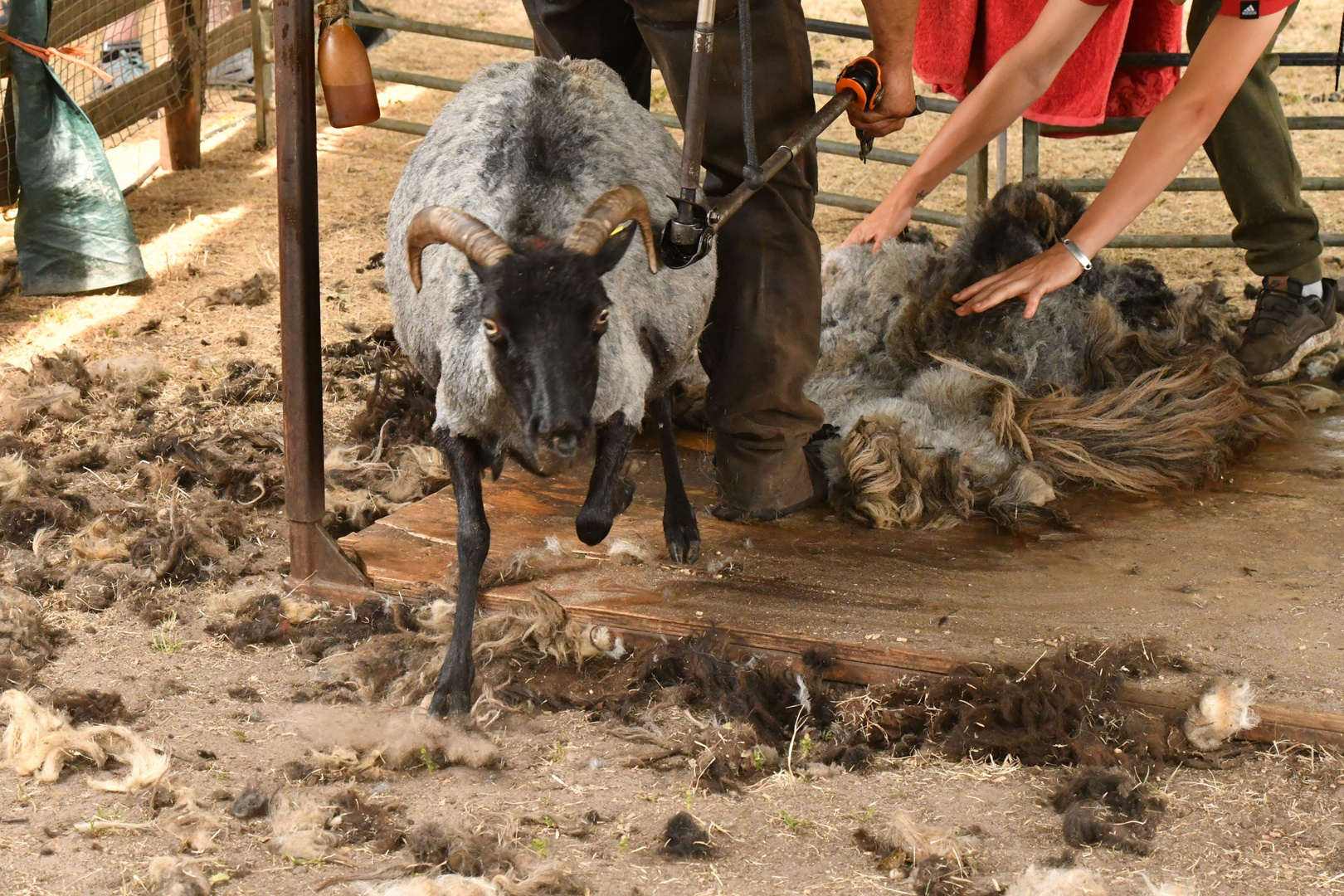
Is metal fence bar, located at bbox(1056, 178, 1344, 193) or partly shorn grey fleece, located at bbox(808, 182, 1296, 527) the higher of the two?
metal fence bar, located at bbox(1056, 178, 1344, 193)

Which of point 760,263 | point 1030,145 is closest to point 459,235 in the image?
point 760,263

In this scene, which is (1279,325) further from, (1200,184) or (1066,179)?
(1066,179)

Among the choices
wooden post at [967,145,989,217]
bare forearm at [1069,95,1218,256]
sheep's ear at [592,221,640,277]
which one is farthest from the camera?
wooden post at [967,145,989,217]

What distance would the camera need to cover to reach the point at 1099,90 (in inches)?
191

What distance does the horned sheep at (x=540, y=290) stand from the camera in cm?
272

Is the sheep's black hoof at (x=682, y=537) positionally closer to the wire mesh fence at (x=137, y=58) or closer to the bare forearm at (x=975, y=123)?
the bare forearm at (x=975, y=123)

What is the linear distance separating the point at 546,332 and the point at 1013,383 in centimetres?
181

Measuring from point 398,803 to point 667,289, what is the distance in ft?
4.61

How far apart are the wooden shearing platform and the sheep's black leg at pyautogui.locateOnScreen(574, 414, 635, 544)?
0.18 metres

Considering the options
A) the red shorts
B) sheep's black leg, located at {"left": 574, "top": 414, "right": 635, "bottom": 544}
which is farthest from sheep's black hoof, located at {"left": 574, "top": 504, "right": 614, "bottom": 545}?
the red shorts

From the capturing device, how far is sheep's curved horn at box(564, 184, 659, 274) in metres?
2.73

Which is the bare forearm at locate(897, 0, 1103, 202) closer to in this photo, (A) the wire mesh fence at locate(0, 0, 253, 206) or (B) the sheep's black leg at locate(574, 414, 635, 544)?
(B) the sheep's black leg at locate(574, 414, 635, 544)

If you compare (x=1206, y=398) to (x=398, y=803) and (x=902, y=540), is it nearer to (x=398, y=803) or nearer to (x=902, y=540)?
(x=902, y=540)

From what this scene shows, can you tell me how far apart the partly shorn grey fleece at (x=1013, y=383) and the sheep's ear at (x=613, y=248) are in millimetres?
1116
